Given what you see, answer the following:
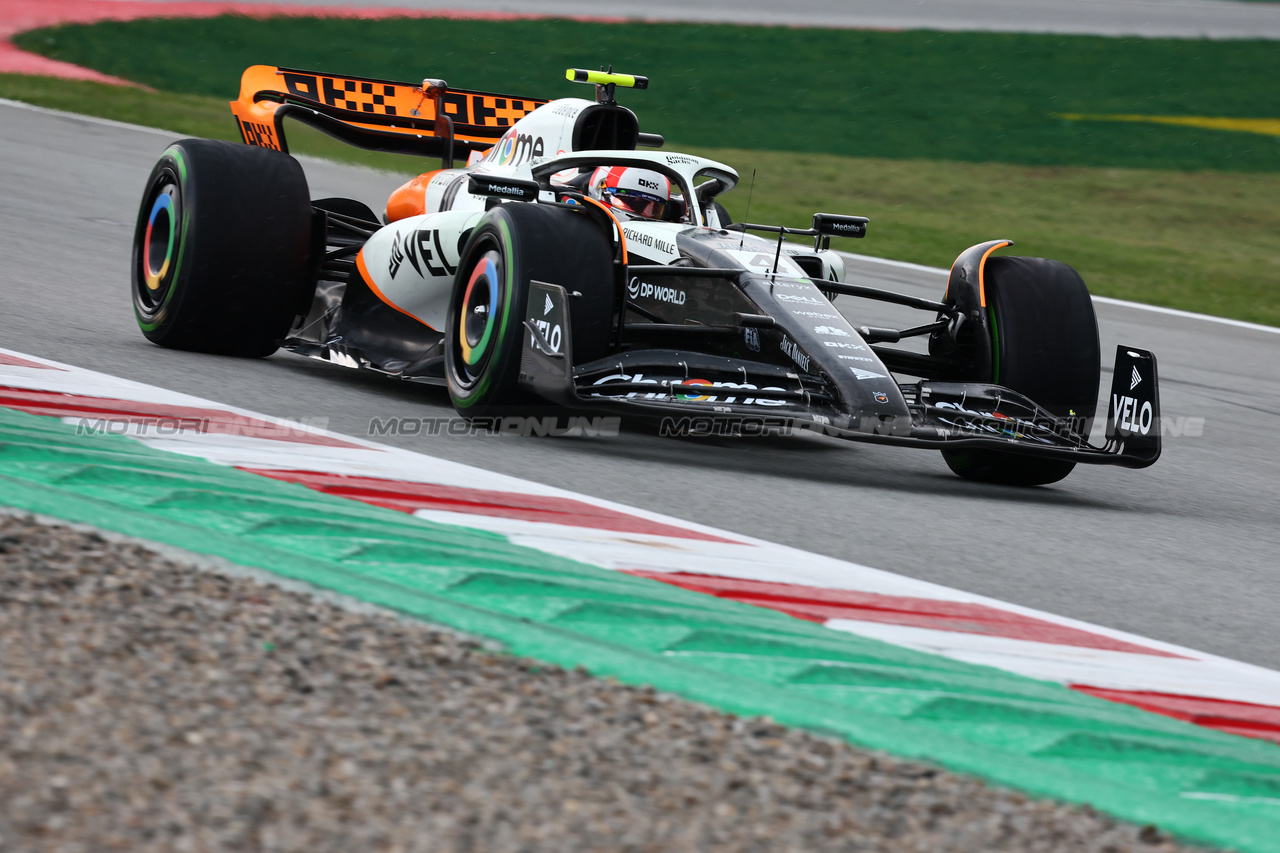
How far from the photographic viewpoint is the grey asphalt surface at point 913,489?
4535mm

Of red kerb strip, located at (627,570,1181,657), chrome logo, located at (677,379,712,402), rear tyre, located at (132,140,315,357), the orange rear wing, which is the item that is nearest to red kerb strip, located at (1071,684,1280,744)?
red kerb strip, located at (627,570,1181,657)

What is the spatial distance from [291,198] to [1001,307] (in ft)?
9.89

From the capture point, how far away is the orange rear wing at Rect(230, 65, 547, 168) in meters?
8.13

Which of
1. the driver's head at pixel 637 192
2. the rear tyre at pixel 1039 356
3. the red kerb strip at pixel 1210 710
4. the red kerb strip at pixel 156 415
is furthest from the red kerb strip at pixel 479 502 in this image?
the driver's head at pixel 637 192

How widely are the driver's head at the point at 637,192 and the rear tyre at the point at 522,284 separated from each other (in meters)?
0.76

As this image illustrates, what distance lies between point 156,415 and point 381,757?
9.83 ft

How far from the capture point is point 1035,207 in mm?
20094

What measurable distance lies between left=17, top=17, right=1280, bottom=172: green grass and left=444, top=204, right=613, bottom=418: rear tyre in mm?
16698

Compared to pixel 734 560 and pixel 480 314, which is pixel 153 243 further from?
pixel 734 560
